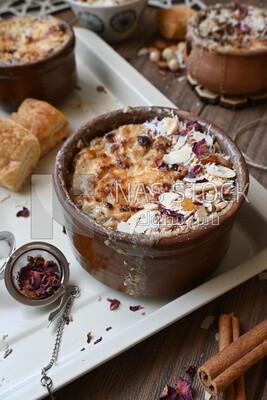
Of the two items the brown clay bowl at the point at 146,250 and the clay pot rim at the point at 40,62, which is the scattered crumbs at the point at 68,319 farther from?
the clay pot rim at the point at 40,62

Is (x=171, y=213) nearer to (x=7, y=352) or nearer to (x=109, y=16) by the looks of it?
(x=7, y=352)

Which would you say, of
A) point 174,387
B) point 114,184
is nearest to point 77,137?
Result: point 114,184

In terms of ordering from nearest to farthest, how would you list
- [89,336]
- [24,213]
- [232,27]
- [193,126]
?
[89,336] → [193,126] → [24,213] → [232,27]

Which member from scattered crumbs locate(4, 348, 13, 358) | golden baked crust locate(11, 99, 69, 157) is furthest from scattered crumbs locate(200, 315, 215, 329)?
golden baked crust locate(11, 99, 69, 157)

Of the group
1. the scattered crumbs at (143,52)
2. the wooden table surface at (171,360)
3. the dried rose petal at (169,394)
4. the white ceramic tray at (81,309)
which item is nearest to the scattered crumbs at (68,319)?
the white ceramic tray at (81,309)

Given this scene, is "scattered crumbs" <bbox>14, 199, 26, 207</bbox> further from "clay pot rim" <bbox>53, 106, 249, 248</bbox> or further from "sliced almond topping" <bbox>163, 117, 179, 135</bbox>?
"sliced almond topping" <bbox>163, 117, 179, 135</bbox>

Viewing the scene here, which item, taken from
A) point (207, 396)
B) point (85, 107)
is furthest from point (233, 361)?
point (85, 107)
